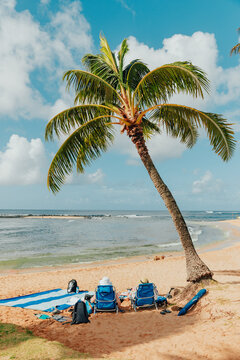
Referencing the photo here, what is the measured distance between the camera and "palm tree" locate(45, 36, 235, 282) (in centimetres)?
680

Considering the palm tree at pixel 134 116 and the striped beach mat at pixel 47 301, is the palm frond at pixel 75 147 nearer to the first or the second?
the palm tree at pixel 134 116

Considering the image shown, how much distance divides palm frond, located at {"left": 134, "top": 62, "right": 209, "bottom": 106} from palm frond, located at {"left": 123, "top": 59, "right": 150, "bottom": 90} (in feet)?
3.28

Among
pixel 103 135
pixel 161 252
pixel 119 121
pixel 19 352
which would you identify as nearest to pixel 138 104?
pixel 119 121

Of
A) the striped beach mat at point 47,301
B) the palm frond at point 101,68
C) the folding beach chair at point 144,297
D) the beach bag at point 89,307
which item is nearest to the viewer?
the beach bag at point 89,307

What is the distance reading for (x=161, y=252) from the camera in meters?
20.0

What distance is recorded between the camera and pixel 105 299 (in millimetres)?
6875

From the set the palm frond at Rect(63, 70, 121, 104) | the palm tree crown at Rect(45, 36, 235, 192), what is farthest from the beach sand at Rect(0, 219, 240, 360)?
the palm frond at Rect(63, 70, 121, 104)

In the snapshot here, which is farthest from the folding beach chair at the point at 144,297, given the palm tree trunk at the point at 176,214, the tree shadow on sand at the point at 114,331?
the palm tree trunk at the point at 176,214

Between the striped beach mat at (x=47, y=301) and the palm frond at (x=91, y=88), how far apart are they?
6.51m

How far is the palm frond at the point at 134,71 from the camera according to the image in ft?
27.8

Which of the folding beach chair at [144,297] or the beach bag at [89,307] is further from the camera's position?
the folding beach chair at [144,297]

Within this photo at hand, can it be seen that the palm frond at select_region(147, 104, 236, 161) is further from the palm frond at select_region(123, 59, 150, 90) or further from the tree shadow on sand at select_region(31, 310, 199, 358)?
the tree shadow on sand at select_region(31, 310, 199, 358)

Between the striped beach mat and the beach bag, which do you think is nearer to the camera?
the beach bag

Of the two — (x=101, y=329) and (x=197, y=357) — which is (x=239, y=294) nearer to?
(x=197, y=357)
